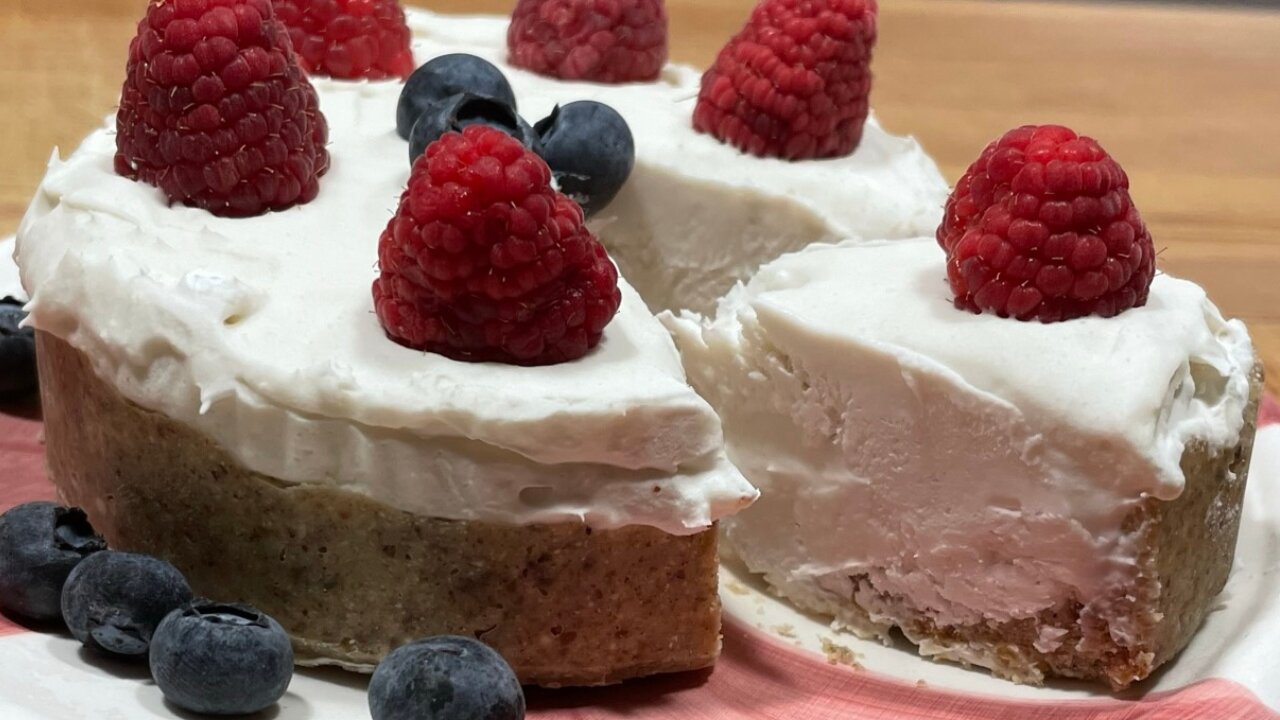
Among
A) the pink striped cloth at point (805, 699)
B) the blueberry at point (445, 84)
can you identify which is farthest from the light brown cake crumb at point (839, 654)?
the blueberry at point (445, 84)

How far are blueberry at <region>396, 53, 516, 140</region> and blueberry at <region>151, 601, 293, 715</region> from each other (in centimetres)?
113

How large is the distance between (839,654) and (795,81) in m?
1.05

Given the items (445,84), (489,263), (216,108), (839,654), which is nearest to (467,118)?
(445,84)

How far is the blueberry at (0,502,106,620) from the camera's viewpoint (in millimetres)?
2242

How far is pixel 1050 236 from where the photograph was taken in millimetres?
2369

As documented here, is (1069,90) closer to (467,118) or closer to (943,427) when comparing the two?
(467,118)

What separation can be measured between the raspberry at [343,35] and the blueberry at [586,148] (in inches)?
22.6

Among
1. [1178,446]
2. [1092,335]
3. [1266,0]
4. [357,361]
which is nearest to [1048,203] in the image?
[1092,335]

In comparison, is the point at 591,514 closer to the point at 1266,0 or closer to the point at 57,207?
the point at 57,207

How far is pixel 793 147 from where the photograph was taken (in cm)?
310

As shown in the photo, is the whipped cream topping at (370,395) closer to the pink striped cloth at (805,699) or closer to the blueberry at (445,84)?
the pink striped cloth at (805,699)

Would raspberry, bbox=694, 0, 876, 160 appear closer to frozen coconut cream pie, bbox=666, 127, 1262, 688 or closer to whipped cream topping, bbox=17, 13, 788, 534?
frozen coconut cream pie, bbox=666, 127, 1262, 688

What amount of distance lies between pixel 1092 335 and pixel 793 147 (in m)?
0.87

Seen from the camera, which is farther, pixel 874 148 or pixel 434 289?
pixel 874 148
